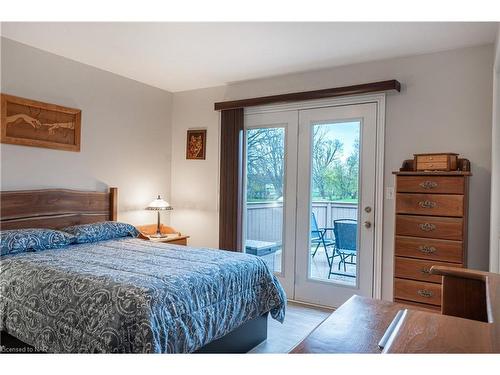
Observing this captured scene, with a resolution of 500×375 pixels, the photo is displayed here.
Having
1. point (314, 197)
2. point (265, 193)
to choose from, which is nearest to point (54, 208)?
point (265, 193)

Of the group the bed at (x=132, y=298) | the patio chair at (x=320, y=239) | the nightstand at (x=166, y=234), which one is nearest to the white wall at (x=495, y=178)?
the patio chair at (x=320, y=239)

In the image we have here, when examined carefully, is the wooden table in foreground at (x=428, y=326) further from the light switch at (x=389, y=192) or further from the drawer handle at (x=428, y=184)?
the light switch at (x=389, y=192)

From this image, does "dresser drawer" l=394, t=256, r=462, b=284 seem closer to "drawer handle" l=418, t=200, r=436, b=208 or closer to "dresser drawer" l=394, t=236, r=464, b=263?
"dresser drawer" l=394, t=236, r=464, b=263

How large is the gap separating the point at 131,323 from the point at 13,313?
96 centimetres

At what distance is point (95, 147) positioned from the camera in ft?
12.5

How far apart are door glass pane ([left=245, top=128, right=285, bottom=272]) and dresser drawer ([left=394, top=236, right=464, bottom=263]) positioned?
1357mm

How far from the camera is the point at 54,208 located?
3.38 m

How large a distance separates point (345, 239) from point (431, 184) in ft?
3.50

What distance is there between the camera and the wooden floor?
274cm

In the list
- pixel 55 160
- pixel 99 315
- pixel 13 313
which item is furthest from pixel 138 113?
pixel 99 315

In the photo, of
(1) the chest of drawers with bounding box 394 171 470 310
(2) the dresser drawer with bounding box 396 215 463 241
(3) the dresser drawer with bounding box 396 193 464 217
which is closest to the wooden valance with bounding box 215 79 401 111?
(1) the chest of drawers with bounding box 394 171 470 310

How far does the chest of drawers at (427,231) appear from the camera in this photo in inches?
107

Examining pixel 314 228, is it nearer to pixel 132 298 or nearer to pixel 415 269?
pixel 415 269
